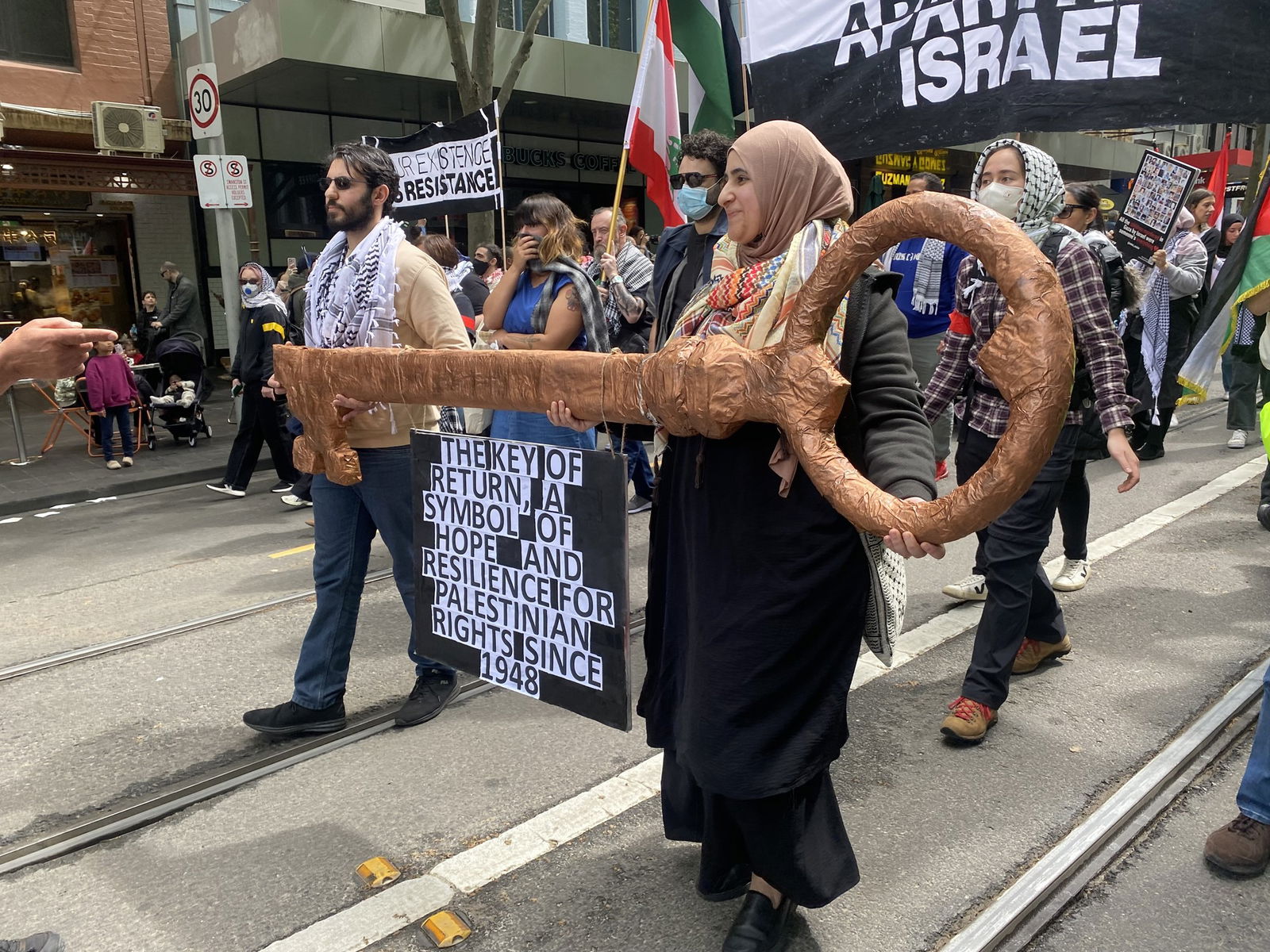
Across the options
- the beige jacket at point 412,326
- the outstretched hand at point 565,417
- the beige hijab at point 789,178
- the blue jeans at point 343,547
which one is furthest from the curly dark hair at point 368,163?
the beige hijab at point 789,178

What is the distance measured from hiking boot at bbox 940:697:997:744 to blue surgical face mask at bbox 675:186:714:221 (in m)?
2.22

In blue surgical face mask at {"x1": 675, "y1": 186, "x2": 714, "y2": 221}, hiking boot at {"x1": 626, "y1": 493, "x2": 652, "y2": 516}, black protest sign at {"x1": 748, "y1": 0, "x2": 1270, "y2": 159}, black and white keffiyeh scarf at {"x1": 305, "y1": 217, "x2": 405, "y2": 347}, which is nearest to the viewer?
black protest sign at {"x1": 748, "y1": 0, "x2": 1270, "y2": 159}

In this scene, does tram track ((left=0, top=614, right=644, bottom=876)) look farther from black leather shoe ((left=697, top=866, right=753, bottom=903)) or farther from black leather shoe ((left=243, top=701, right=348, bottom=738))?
black leather shoe ((left=697, top=866, right=753, bottom=903))

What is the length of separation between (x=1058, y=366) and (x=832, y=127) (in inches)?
113

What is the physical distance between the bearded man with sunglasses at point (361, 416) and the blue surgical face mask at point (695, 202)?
1.28 m

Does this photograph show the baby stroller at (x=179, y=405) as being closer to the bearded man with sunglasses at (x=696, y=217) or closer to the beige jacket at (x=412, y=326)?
the bearded man with sunglasses at (x=696, y=217)

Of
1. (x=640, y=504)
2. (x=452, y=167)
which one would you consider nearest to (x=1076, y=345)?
(x=640, y=504)

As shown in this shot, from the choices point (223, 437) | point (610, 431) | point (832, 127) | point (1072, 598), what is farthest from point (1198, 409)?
point (223, 437)

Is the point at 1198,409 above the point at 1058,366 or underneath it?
underneath

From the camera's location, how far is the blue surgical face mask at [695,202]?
4074 millimetres

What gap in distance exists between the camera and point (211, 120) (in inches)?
402

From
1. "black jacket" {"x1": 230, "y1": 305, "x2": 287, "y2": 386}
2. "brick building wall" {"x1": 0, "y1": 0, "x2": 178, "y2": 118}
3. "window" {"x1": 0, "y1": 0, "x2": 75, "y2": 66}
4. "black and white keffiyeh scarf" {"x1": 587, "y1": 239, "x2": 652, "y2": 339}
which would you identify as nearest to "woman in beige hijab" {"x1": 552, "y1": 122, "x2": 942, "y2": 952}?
"black and white keffiyeh scarf" {"x1": 587, "y1": 239, "x2": 652, "y2": 339}

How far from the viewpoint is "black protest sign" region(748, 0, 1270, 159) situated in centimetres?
302

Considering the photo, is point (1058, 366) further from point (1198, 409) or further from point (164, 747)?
point (1198, 409)
